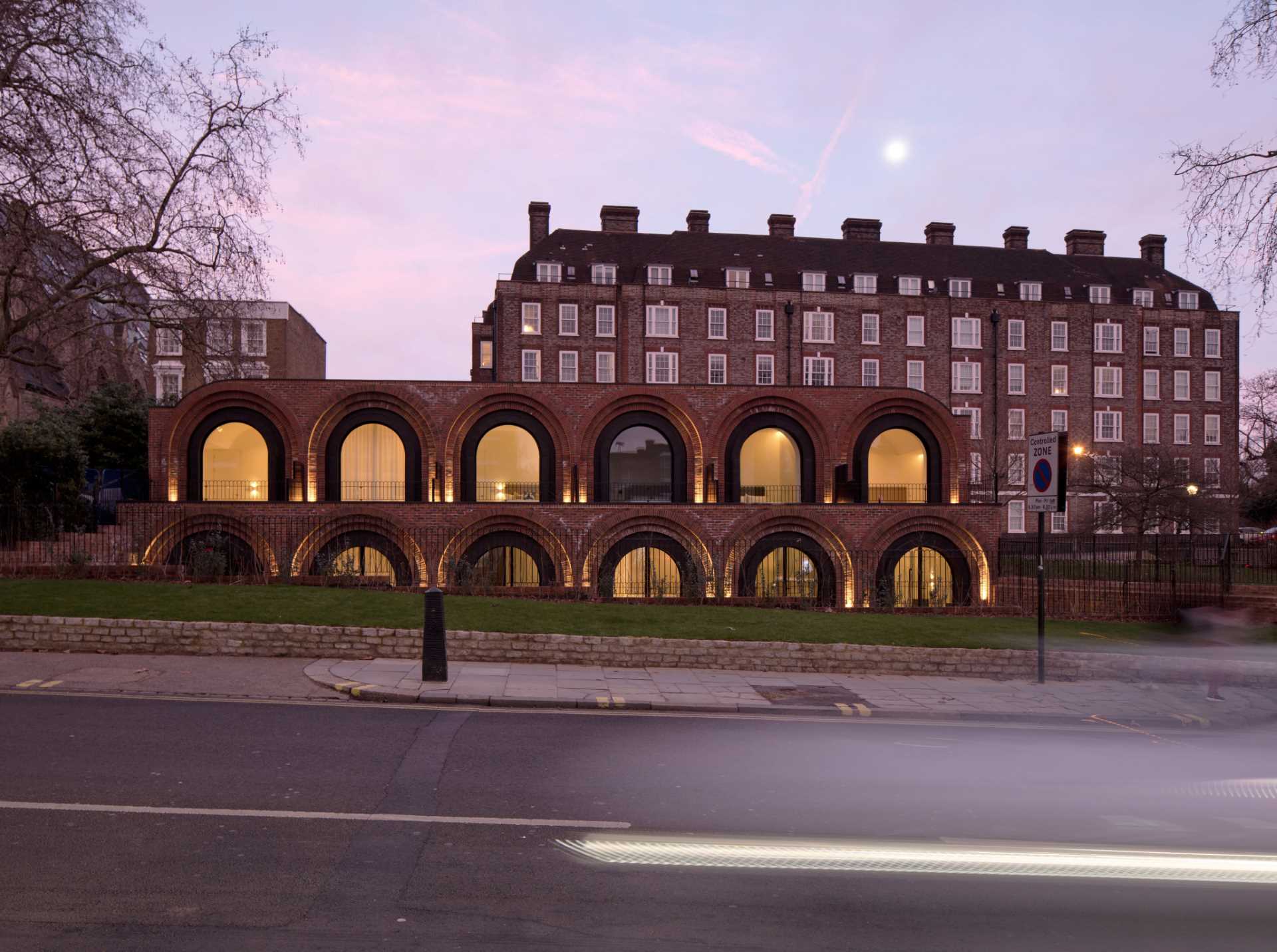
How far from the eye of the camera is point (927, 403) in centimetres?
2825

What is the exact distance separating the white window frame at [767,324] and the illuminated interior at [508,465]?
28.6 metres

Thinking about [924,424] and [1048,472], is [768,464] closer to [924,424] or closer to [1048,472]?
[924,424]

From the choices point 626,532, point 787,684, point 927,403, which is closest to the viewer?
point 787,684

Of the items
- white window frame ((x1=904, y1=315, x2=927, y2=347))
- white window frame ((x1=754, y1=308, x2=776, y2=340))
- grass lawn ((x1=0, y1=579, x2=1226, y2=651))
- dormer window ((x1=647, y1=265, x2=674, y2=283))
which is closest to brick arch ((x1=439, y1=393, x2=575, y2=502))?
grass lawn ((x1=0, y1=579, x2=1226, y2=651))

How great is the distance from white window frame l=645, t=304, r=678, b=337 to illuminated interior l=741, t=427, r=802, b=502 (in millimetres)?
24431

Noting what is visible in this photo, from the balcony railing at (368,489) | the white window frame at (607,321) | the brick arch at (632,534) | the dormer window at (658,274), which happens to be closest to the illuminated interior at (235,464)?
the balcony railing at (368,489)

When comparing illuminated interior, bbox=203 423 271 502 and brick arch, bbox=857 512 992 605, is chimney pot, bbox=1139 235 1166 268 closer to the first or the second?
brick arch, bbox=857 512 992 605

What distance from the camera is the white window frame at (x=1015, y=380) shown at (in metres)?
55.2

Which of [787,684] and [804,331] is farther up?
[804,331]

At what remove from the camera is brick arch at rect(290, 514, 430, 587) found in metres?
24.9

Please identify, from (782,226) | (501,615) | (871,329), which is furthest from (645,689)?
(782,226)

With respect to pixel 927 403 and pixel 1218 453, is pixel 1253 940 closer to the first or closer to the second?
pixel 927 403

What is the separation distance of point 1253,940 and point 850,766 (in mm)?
3703

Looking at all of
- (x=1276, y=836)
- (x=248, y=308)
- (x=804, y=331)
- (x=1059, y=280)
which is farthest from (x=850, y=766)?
(x=1059, y=280)
